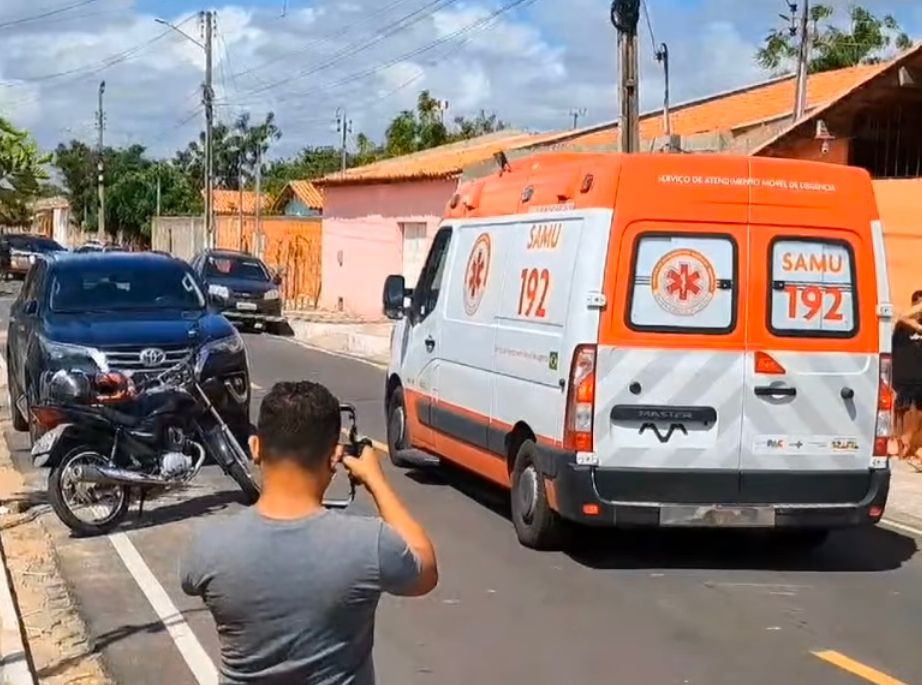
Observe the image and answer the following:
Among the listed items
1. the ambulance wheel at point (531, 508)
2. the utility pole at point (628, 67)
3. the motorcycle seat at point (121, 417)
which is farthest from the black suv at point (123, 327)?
the utility pole at point (628, 67)

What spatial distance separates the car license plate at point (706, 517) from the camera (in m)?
8.82

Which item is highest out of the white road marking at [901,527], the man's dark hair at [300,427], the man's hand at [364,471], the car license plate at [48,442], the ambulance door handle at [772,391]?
the man's dark hair at [300,427]

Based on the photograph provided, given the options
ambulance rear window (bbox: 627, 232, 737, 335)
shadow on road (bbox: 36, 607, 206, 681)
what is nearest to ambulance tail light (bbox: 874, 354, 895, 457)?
ambulance rear window (bbox: 627, 232, 737, 335)

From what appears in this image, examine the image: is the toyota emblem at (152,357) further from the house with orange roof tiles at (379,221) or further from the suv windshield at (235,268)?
the suv windshield at (235,268)

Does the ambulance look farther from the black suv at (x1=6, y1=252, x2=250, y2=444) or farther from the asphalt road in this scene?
the black suv at (x1=6, y1=252, x2=250, y2=444)

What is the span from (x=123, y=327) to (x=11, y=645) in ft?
18.5

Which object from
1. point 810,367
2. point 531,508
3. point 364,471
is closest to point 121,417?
point 531,508

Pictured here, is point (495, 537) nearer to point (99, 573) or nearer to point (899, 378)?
point (99, 573)

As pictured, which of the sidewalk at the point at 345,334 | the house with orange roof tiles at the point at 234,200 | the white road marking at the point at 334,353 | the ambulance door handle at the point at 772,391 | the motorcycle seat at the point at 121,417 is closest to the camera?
the ambulance door handle at the point at 772,391

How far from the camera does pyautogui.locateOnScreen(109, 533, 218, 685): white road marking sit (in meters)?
6.84

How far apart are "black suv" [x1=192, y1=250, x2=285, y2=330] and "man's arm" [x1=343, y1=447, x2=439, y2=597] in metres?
26.4

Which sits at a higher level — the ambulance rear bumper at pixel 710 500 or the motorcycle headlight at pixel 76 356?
the motorcycle headlight at pixel 76 356

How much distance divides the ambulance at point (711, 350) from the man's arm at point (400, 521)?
526cm

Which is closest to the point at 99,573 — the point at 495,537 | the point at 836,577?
the point at 495,537
